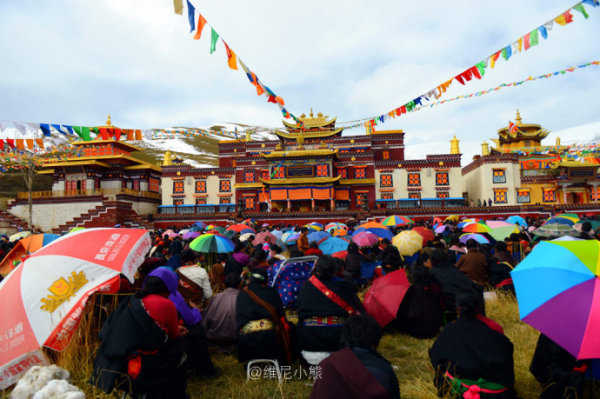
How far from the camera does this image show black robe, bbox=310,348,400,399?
2398 millimetres

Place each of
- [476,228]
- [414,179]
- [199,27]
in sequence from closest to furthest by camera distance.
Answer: [199,27]
[476,228]
[414,179]

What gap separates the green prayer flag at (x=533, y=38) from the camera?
926cm

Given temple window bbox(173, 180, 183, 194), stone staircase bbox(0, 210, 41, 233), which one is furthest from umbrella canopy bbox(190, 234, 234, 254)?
temple window bbox(173, 180, 183, 194)

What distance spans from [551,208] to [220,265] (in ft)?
111

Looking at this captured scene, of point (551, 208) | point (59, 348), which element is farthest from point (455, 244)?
point (551, 208)

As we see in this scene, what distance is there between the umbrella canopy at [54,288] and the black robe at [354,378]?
311cm

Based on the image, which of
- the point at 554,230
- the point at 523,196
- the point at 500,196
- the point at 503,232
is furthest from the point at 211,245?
the point at 523,196

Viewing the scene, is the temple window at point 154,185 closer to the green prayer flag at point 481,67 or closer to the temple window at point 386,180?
the temple window at point 386,180

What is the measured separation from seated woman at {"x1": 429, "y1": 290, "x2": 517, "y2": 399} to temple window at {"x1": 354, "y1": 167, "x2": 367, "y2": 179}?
3613 cm

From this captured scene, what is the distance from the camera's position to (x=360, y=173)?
1551 inches

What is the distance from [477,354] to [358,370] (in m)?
1.65

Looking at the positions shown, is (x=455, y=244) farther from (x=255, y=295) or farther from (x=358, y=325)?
(x=358, y=325)

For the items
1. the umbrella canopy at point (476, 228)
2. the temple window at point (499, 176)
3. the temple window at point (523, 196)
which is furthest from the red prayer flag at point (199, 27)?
the temple window at point (523, 196)

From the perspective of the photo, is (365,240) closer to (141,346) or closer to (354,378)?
(141,346)
